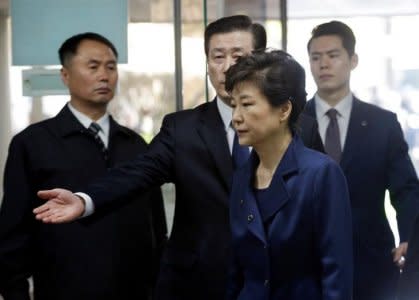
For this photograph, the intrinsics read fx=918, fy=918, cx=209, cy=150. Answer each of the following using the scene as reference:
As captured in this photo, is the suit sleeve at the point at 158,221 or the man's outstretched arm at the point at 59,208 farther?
the suit sleeve at the point at 158,221

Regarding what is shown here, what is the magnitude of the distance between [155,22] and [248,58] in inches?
56.6

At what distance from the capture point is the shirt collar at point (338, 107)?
3.59 metres

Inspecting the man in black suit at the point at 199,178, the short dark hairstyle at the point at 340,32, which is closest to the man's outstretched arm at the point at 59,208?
the man in black suit at the point at 199,178

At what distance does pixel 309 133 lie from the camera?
282 cm

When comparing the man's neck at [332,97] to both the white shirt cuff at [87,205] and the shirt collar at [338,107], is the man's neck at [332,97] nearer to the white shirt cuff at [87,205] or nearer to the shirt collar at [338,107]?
the shirt collar at [338,107]

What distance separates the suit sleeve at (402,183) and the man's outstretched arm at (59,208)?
4.45ft

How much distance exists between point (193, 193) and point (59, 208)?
1.40ft

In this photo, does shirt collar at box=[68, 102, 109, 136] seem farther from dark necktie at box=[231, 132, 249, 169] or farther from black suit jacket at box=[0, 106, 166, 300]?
dark necktie at box=[231, 132, 249, 169]

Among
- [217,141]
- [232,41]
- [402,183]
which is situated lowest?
[402,183]

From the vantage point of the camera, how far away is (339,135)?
3.56m

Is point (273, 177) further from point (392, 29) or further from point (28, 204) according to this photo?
point (392, 29)

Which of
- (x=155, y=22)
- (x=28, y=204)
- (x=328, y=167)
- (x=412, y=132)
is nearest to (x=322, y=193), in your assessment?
(x=328, y=167)

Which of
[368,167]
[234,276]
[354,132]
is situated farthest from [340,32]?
[234,276]

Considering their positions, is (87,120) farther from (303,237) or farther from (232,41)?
(303,237)
